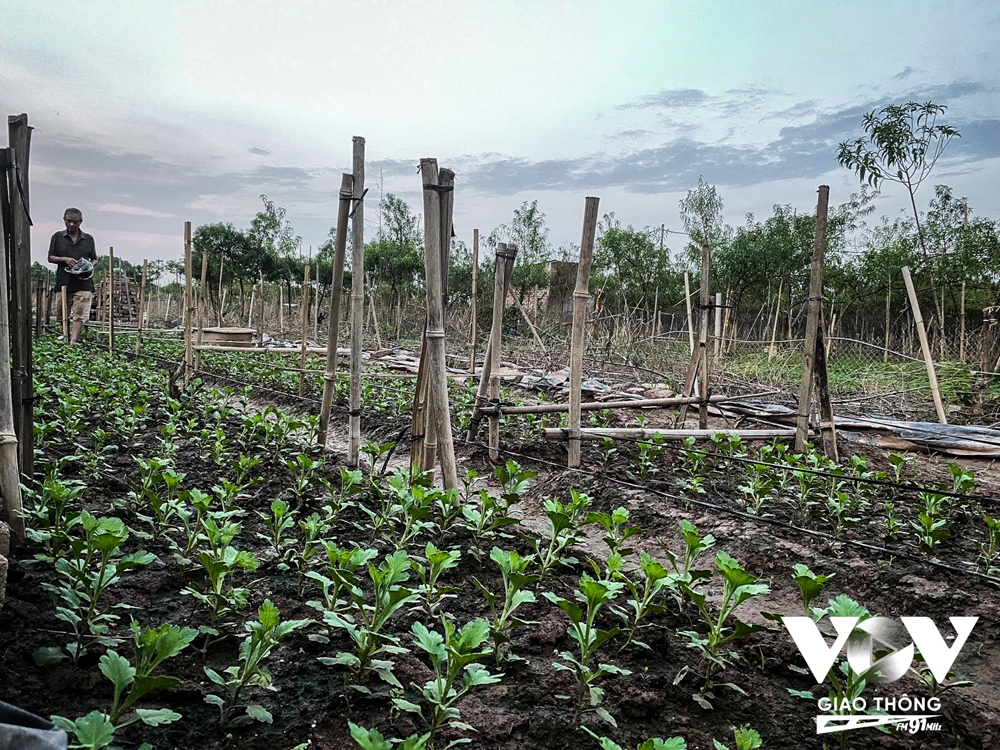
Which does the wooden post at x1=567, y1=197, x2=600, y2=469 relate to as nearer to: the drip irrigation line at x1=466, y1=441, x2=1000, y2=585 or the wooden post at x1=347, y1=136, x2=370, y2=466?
the drip irrigation line at x1=466, y1=441, x2=1000, y2=585

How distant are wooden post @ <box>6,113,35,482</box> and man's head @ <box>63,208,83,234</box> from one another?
9277mm

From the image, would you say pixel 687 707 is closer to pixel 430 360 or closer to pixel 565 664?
pixel 565 664

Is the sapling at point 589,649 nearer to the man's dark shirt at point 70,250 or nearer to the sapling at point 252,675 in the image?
the sapling at point 252,675

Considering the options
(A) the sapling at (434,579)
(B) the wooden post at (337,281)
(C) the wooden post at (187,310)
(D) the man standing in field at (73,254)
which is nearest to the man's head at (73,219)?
(D) the man standing in field at (73,254)

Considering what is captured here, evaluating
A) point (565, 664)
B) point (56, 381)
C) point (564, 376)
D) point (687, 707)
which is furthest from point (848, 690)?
point (564, 376)

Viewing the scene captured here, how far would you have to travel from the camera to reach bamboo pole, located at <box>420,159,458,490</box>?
4.15 meters

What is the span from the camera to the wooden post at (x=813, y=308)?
5.90 meters

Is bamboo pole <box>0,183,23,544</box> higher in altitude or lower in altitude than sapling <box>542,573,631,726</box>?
higher

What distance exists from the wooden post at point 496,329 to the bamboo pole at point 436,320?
129 centimetres

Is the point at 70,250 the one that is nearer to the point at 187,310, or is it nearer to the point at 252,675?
the point at 187,310

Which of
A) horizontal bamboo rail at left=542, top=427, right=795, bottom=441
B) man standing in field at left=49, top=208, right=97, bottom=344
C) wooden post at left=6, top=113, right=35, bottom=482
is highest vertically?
man standing in field at left=49, top=208, right=97, bottom=344

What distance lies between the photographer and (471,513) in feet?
11.7

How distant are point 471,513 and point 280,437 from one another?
2.49 m
